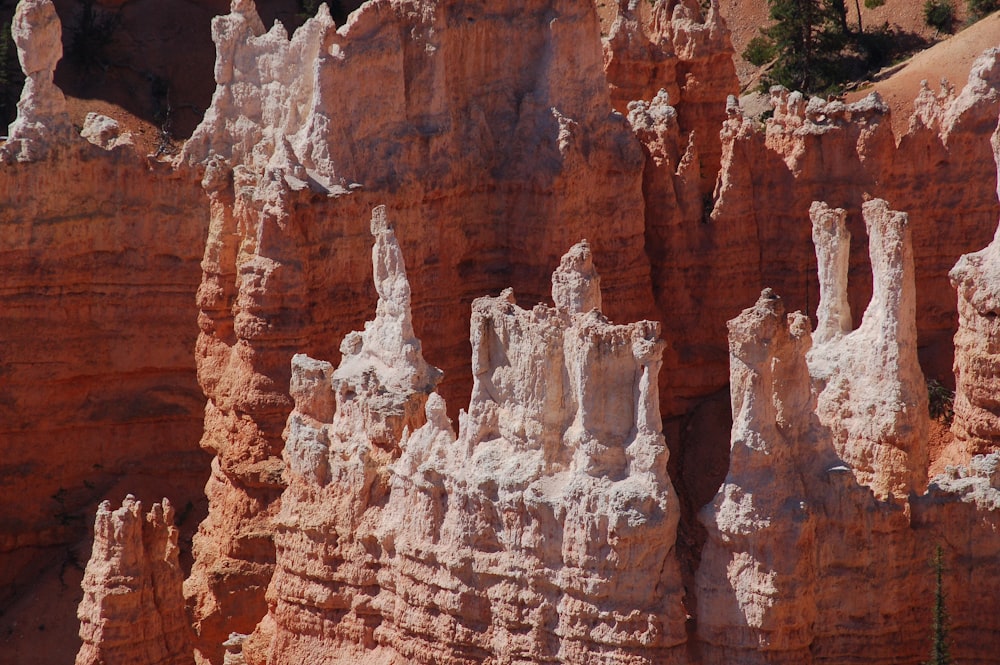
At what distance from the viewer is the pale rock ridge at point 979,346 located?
27.9m

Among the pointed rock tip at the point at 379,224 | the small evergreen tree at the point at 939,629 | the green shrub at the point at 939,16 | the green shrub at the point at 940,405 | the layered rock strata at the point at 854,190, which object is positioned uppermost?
the green shrub at the point at 939,16

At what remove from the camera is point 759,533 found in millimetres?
21047

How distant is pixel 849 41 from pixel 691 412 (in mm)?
23695

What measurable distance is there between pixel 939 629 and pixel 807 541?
4.79 feet

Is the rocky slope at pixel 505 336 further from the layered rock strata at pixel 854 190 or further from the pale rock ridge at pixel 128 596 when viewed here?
the pale rock ridge at pixel 128 596

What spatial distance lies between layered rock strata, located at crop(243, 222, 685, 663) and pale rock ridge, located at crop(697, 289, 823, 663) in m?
0.41

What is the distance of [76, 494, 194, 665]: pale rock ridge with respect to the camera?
2680 centimetres

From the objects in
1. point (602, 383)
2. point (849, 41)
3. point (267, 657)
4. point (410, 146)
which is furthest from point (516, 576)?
point (849, 41)

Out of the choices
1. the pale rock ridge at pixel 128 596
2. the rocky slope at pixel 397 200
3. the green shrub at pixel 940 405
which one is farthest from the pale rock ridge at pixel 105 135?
the green shrub at pixel 940 405

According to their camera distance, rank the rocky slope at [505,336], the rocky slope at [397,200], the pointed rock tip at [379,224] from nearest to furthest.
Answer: the rocky slope at [505,336] < the pointed rock tip at [379,224] < the rocky slope at [397,200]

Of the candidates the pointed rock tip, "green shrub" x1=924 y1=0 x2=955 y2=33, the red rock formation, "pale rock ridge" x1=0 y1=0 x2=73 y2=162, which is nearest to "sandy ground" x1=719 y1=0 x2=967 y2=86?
"green shrub" x1=924 y1=0 x2=955 y2=33

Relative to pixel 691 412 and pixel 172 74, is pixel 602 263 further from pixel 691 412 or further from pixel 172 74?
pixel 172 74

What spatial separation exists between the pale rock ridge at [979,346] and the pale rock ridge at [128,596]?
1018 cm

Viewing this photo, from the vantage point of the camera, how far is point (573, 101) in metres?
33.8
